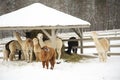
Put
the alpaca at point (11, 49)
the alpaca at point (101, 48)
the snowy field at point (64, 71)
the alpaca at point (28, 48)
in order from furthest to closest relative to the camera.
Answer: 1. the alpaca at point (11, 49)
2. the alpaca at point (28, 48)
3. the alpaca at point (101, 48)
4. the snowy field at point (64, 71)

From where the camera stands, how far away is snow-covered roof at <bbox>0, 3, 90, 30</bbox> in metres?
15.4

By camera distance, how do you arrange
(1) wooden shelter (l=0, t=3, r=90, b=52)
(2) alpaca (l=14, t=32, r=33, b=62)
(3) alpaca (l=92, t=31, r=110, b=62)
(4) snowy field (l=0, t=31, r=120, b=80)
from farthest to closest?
(2) alpaca (l=14, t=32, r=33, b=62), (1) wooden shelter (l=0, t=3, r=90, b=52), (3) alpaca (l=92, t=31, r=110, b=62), (4) snowy field (l=0, t=31, r=120, b=80)

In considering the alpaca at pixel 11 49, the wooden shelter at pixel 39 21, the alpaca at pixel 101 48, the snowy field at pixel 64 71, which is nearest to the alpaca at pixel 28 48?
the wooden shelter at pixel 39 21

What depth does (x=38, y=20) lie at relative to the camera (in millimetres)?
15828

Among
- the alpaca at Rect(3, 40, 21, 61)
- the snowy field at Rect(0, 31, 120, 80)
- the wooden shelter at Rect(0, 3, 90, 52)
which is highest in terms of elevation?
the wooden shelter at Rect(0, 3, 90, 52)

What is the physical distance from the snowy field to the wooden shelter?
1.45 meters

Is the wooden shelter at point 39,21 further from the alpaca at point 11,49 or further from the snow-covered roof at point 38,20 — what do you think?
the alpaca at point 11,49

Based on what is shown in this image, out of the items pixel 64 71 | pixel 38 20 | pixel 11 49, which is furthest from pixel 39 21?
pixel 64 71

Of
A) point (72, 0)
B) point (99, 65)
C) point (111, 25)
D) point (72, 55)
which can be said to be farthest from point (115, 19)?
point (99, 65)

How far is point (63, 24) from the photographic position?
15.6 metres

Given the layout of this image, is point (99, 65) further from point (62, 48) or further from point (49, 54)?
point (62, 48)

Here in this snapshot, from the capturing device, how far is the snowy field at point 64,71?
11789 mm

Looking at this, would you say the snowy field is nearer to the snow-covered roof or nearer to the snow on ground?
the snow on ground

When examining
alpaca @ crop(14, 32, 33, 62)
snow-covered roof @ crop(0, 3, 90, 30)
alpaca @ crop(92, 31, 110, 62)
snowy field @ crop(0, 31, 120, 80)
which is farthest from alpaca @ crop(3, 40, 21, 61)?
alpaca @ crop(92, 31, 110, 62)
